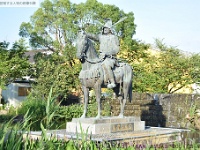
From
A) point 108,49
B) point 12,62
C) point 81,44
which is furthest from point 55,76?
point 81,44

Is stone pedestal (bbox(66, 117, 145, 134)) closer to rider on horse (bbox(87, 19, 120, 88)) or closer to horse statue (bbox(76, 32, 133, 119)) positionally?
horse statue (bbox(76, 32, 133, 119))

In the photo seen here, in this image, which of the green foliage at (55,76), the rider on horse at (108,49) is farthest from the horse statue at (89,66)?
the green foliage at (55,76)

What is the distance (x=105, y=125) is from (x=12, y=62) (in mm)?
14831

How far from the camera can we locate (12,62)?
76.1ft

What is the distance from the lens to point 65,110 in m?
21.3

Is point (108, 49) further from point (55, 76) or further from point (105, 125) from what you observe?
point (55, 76)

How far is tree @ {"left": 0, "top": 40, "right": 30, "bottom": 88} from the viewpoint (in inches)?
896

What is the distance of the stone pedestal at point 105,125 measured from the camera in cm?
944

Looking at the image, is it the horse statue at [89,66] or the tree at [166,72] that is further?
the tree at [166,72]

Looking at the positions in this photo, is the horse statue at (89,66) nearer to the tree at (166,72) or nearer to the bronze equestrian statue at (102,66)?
the bronze equestrian statue at (102,66)

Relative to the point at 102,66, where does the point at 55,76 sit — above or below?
above

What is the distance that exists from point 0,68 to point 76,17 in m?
7.56

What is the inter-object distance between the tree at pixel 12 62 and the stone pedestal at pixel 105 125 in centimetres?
1313

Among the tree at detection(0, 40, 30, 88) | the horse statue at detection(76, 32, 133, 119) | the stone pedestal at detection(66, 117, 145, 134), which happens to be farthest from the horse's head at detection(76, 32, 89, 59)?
the tree at detection(0, 40, 30, 88)
